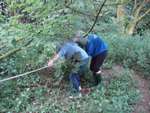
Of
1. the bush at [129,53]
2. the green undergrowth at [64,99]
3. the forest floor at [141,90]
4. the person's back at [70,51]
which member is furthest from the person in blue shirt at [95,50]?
the bush at [129,53]

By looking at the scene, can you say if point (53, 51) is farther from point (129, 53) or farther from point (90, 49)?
point (129, 53)

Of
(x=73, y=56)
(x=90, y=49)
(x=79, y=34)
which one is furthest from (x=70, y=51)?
(x=90, y=49)

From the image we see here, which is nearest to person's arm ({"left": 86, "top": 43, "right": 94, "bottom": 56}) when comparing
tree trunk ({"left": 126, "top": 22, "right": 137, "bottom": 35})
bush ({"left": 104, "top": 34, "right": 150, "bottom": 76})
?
bush ({"left": 104, "top": 34, "right": 150, "bottom": 76})

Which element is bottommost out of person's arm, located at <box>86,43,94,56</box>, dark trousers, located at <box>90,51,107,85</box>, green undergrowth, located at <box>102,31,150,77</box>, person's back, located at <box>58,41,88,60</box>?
green undergrowth, located at <box>102,31,150,77</box>

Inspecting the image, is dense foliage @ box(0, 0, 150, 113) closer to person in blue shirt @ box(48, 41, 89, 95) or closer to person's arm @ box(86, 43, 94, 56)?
person in blue shirt @ box(48, 41, 89, 95)

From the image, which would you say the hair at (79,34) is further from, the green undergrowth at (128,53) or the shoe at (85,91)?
the green undergrowth at (128,53)

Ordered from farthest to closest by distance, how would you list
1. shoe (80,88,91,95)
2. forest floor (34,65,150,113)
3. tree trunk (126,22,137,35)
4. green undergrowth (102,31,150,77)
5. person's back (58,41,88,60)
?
tree trunk (126,22,137,35)
green undergrowth (102,31,150,77)
shoe (80,88,91,95)
forest floor (34,65,150,113)
person's back (58,41,88,60)

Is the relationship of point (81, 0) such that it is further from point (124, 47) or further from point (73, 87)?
point (124, 47)

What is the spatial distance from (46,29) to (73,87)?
2538mm

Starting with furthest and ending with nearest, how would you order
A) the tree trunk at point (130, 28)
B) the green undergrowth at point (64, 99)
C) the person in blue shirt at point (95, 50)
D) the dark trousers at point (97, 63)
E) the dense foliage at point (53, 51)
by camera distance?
the tree trunk at point (130, 28) → the dark trousers at point (97, 63) → the person in blue shirt at point (95, 50) → the green undergrowth at point (64, 99) → the dense foliage at point (53, 51)

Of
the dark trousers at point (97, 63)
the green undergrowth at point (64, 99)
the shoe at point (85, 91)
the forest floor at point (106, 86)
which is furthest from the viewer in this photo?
the shoe at point (85, 91)

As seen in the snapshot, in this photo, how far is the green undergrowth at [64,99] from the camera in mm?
8047

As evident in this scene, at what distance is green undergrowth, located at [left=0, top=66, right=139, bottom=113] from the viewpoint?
317 inches

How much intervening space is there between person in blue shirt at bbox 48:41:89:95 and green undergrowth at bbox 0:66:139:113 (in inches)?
13.7
